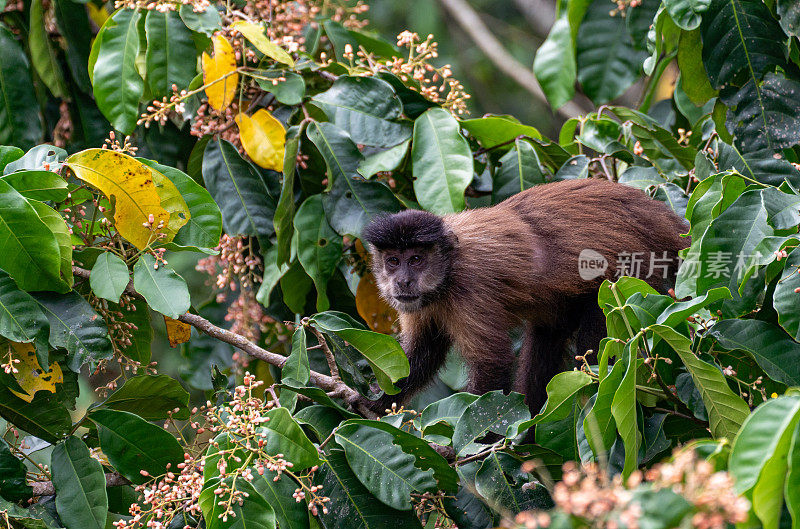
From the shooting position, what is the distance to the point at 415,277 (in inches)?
157

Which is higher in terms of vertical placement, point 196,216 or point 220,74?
point 220,74

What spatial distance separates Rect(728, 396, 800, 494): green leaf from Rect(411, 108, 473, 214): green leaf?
2209mm

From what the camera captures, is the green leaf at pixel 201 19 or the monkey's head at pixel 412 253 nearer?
the green leaf at pixel 201 19

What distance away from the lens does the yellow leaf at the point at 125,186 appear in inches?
116

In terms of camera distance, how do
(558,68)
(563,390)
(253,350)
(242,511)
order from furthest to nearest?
1. (558,68)
2. (253,350)
3. (563,390)
4. (242,511)

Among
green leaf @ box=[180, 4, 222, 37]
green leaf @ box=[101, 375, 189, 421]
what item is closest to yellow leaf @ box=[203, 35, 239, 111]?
green leaf @ box=[180, 4, 222, 37]

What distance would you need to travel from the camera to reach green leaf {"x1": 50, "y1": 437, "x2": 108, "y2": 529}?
2688 millimetres

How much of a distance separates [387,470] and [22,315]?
1.26 m

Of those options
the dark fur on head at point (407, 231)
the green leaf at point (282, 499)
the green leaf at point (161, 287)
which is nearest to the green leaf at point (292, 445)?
the green leaf at point (282, 499)

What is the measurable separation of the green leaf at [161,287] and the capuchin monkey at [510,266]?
116 cm

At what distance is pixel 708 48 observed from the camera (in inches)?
144

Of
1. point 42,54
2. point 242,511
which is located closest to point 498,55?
point 42,54

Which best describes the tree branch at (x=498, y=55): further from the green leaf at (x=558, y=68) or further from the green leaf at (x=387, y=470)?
the green leaf at (x=387, y=470)

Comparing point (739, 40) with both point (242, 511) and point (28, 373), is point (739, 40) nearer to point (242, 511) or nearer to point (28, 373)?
point (242, 511)
